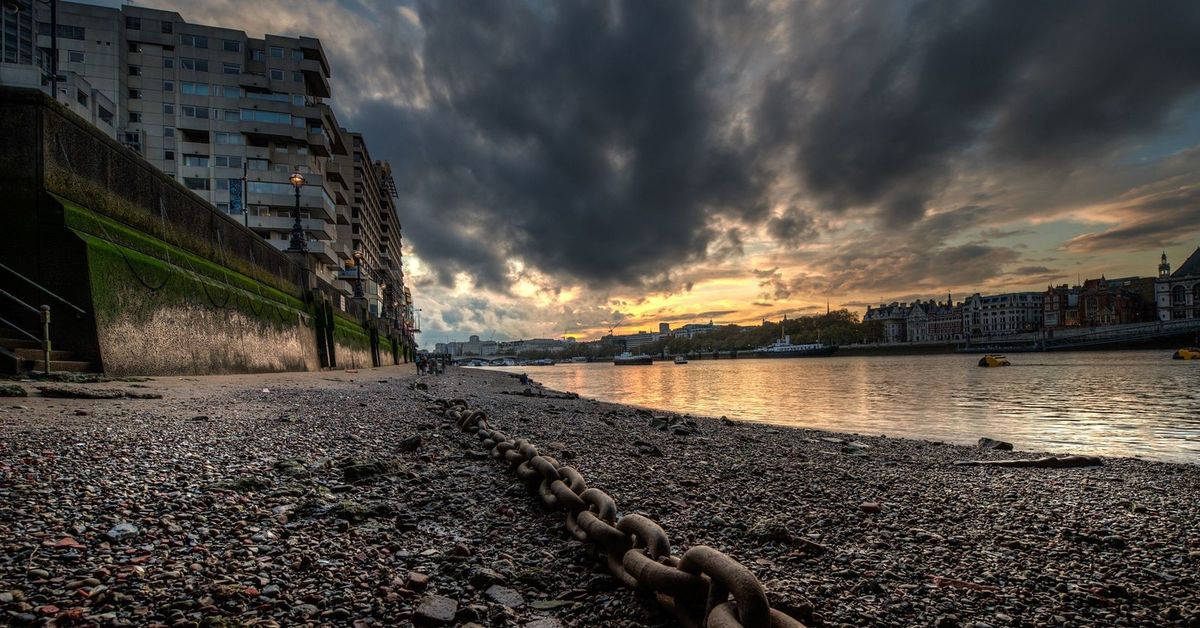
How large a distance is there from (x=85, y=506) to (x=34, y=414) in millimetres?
3366

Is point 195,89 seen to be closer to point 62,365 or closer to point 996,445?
point 62,365

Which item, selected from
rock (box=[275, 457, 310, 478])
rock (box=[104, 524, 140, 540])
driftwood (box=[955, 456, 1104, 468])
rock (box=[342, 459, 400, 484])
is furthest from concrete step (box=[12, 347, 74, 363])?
driftwood (box=[955, 456, 1104, 468])

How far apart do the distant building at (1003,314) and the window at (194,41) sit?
495 ft

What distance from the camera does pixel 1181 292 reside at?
101062mm

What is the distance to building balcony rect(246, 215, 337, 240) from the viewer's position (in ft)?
138

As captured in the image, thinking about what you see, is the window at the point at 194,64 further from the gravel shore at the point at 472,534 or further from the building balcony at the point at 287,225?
the gravel shore at the point at 472,534

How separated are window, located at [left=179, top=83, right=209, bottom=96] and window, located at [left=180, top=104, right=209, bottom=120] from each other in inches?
49.7

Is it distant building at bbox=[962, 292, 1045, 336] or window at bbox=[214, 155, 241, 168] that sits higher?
window at bbox=[214, 155, 241, 168]

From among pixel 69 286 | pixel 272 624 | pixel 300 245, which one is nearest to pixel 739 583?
pixel 272 624

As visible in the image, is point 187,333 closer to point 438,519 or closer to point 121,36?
point 438,519

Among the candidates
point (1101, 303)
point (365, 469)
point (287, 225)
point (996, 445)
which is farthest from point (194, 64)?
point (1101, 303)

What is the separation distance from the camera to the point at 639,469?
505cm

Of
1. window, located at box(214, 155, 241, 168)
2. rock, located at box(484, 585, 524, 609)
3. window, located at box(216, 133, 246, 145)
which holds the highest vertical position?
window, located at box(216, 133, 246, 145)

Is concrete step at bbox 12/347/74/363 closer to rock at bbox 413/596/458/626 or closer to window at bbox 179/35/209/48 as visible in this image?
rock at bbox 413/596/458/626
